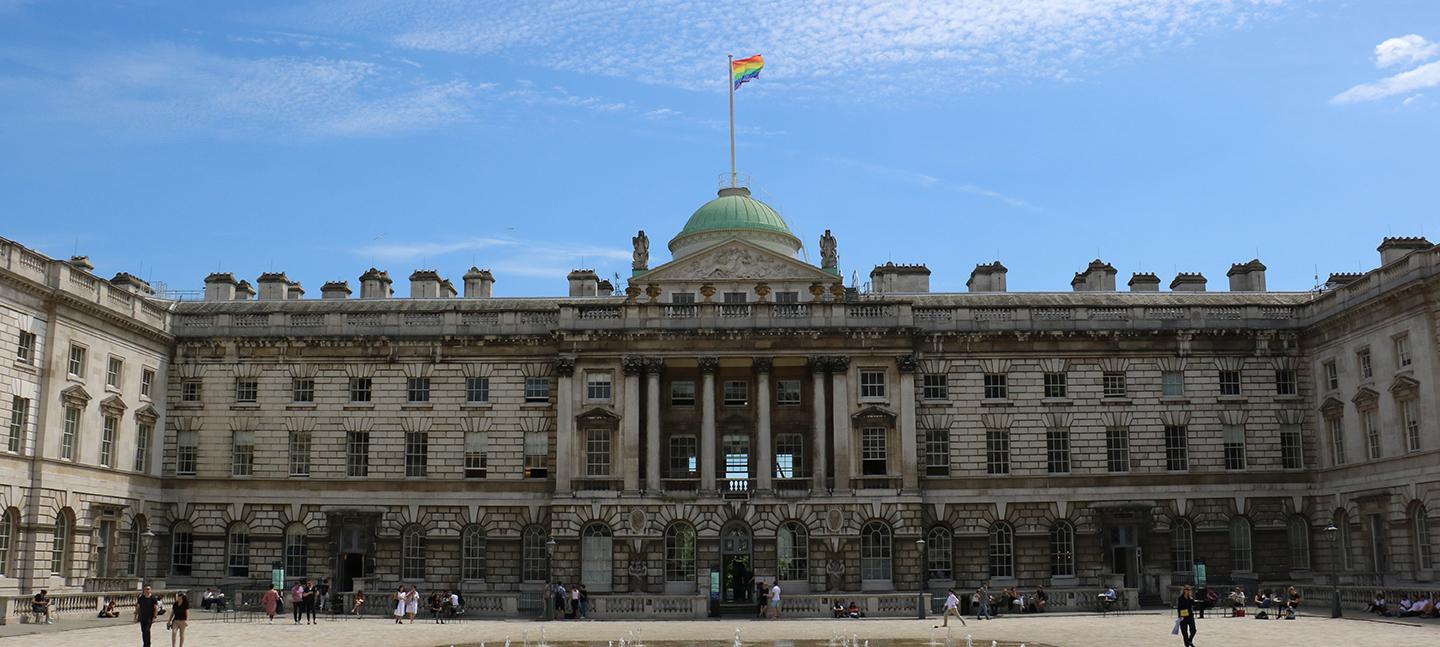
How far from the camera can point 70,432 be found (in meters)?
47.4

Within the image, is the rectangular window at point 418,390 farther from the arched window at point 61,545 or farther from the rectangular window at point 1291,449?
the rectangular window at point 1291,449

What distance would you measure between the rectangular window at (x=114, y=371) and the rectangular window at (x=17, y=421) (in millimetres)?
5173

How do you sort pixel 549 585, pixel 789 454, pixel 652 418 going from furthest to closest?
pixel 789 454
pixel 652 418
pixel 549 585

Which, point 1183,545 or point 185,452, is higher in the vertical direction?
point 185,452

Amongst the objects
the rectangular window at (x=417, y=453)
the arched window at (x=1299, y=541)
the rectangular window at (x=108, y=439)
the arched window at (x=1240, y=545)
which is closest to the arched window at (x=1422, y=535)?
the arched window at (x=1299, y=541)

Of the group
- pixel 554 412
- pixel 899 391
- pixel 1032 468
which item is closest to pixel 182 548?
pixel 554 412

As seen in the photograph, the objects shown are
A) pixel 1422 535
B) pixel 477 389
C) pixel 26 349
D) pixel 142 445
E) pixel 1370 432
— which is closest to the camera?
pixel 26 349

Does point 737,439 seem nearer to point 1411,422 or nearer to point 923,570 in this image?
point 923,570

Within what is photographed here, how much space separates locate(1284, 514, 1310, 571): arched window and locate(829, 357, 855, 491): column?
56.6ft

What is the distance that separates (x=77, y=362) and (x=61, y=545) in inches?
249

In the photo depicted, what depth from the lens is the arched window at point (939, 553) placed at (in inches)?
2096

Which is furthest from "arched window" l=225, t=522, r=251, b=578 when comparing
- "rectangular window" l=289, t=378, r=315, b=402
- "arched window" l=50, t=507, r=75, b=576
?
"arched window" l=50, t=507, r=75, b=576

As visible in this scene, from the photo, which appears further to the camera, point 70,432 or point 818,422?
point 818,422

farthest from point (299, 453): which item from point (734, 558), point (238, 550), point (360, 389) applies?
point (734, 558)
